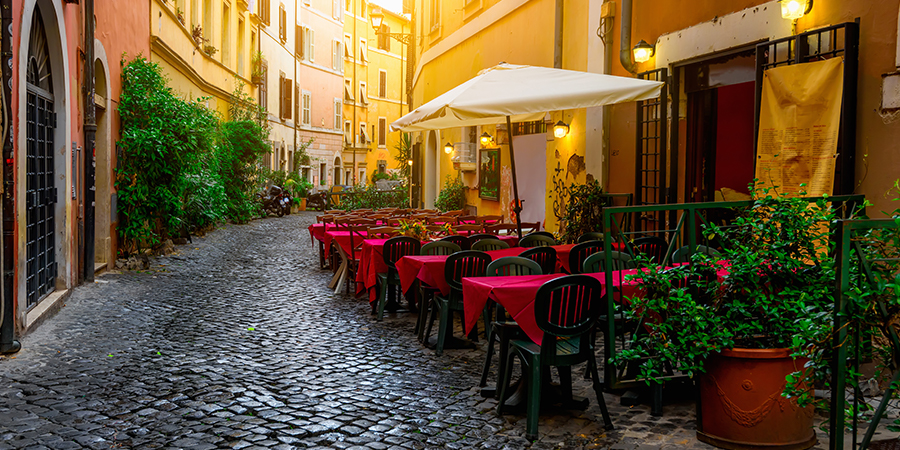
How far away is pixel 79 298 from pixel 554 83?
552 centimetres

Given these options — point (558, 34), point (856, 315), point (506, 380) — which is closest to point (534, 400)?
point (506, 380)

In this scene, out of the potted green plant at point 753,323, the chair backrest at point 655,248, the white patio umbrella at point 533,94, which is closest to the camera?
the potted green plant at point 753,323

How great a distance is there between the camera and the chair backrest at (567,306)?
4.02 metres

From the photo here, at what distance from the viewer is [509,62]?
13070mm

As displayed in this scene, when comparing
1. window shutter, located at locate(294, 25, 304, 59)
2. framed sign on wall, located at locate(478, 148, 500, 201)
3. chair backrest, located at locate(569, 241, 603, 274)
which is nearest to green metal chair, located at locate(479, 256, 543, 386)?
chair backrest, located at locate(569, 241, 603, 274)

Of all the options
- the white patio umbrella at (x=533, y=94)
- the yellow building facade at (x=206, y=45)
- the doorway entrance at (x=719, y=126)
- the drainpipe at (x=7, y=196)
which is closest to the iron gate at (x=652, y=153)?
the doorway entrance at (x=719, y=126)

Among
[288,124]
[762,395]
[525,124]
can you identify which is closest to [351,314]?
[762,395]

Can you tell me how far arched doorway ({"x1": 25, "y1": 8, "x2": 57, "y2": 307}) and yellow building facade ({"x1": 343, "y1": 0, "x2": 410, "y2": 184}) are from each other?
3149 cm

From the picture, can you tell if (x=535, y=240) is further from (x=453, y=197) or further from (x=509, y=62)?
(x=453, y=197)

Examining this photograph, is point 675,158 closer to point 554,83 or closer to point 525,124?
point 554,83

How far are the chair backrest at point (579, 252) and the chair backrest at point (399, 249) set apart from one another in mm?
1731

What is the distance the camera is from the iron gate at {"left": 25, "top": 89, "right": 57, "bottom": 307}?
6805 millimetres

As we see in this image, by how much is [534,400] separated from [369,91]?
39.7 metres

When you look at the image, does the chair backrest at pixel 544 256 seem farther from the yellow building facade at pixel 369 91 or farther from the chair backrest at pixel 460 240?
the yellow building facade at pixel 369 91
